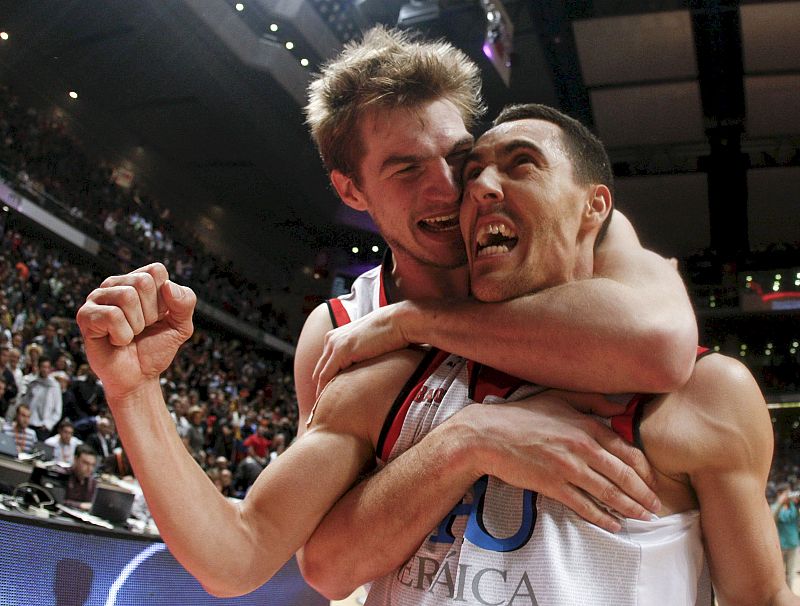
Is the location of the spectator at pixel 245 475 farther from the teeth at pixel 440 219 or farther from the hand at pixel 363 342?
the hand at pixel 363 342

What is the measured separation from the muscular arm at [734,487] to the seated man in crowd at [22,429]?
22.0ft

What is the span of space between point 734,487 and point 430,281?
1028 mm

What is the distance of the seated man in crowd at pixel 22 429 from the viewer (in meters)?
6.83

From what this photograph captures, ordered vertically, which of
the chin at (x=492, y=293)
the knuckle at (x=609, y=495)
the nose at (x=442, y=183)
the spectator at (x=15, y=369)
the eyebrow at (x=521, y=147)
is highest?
the spectator at (x=15, y=369)

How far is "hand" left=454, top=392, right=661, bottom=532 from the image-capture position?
133 cm

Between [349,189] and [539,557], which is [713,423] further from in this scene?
[349,189]

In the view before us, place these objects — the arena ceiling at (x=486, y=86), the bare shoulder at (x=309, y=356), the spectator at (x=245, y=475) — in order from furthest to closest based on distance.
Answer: the arena ceiling at (x=486, y=86), the spectator at (x=245, y=475), the bare shoulder at (x=309, y=356)

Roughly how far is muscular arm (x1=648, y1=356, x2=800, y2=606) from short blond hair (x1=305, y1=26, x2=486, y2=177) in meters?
1.18

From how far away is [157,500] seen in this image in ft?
4.64

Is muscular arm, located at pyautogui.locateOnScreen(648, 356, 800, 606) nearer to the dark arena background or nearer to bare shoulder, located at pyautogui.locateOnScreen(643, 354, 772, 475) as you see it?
bare shoulder, located at pyautogui.locateOnScreen(643, 354, 772, 475)

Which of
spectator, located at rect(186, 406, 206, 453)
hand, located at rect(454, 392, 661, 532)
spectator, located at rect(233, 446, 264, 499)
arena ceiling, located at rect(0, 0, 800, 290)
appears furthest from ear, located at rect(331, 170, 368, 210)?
spectator, located at rect(233, 446, 264, 499)

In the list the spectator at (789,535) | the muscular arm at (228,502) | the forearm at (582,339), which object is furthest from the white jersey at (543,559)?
the spectator at (789,535)

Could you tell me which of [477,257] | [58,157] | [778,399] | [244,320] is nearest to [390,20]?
[58,157]

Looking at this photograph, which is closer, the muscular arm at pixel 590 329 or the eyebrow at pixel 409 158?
the muscular arm at pixel 590 329
